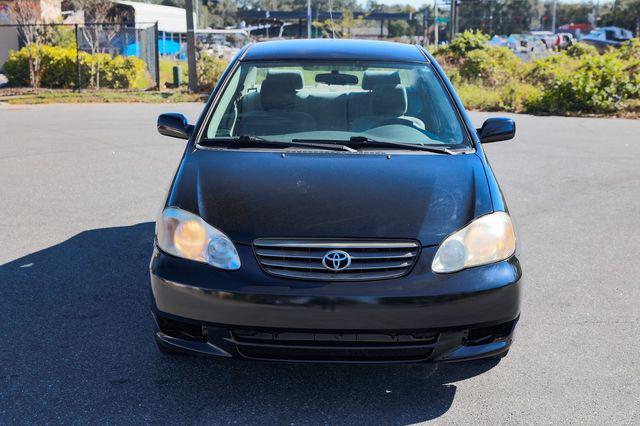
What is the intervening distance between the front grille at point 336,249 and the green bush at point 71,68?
21268 mm

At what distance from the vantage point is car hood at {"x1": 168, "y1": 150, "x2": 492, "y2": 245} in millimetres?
3398

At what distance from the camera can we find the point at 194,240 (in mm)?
3445

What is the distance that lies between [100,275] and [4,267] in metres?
0.79

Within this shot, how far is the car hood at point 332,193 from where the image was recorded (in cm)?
340

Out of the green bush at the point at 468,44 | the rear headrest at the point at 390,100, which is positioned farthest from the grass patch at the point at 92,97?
the rear headrest at the point at 390,100

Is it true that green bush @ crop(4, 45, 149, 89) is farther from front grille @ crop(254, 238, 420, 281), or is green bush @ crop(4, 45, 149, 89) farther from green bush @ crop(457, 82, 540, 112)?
front grille @ crop(254, 238, 420, 281)

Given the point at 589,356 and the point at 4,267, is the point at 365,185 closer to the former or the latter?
the point at 589,356

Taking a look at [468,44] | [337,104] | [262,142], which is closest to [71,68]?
[468,44]

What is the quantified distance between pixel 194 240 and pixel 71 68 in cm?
2146

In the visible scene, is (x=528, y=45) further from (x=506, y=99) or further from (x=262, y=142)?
(x=262, y=142)

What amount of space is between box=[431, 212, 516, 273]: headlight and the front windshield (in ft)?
2.73

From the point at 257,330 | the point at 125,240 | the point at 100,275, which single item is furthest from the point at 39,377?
the point at 125,240

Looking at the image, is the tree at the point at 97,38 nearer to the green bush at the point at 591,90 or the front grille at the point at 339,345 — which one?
the green bush at the point at 591,90

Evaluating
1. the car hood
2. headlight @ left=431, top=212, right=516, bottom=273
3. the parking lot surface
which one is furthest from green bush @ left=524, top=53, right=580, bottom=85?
headlight @ left=431, top=212, right=516, bottom=273
